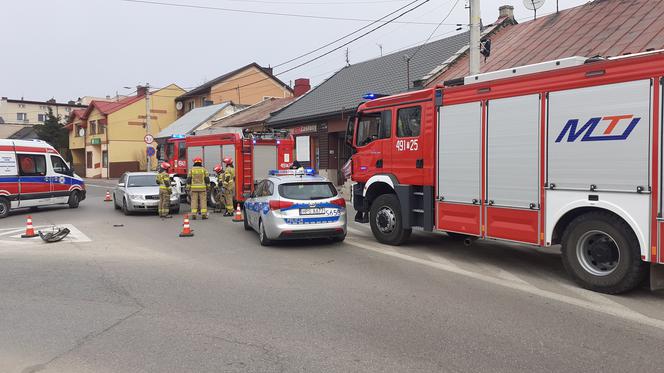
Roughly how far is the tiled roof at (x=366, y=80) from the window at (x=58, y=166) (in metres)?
10.8

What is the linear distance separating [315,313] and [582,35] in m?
14.7

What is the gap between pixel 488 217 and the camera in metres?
7.88

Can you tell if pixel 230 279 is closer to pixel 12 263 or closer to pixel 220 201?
pixel 12 263

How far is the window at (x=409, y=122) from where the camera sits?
9.27 m

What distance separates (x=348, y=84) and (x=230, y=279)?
66.7 feet

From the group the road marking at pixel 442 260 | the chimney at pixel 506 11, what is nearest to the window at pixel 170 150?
the chimney at pixel 506 11

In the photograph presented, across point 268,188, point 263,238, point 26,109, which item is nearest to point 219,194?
point 268,188

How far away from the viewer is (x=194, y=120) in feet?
143

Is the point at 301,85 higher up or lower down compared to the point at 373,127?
higher up

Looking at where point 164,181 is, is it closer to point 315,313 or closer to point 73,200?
point 73,200

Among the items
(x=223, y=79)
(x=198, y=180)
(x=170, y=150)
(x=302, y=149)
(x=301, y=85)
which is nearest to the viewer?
(x=198, y=180)

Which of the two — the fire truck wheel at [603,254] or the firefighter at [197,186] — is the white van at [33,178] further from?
the fire truck wheel at [603,254]

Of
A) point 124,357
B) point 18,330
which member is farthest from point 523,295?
point 18,330

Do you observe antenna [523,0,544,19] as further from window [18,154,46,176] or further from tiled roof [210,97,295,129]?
window [18,154,46,176]
